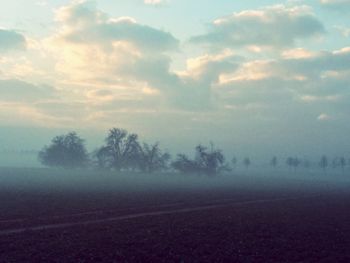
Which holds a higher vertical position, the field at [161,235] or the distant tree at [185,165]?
the distant tree at [185,165]

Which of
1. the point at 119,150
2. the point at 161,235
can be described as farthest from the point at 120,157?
the point at 161,235

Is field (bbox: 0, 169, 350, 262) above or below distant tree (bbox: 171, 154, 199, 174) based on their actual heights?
below

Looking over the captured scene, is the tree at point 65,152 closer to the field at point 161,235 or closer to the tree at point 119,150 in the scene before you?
the tree at point 119,150

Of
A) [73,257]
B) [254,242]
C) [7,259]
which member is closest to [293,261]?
[254,242]

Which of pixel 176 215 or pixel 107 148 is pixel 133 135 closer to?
pixel 107 148

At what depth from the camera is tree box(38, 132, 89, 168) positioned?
148 meters

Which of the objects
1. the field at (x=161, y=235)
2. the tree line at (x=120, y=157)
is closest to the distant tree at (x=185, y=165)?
the tree line at (x=120, y=157)

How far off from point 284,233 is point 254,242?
17.8 ft

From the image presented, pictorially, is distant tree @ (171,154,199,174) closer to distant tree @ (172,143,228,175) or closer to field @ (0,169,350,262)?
distant tree @ (172,143,228,175)

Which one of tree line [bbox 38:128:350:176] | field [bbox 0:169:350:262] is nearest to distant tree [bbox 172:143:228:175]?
tree line [bbox 38:128:350:176]

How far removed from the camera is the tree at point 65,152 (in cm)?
14750

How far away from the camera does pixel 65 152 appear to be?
147750 millimetres

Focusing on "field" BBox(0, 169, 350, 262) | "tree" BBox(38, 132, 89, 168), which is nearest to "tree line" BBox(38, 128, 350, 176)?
"tree" BBox(38, 132, 89, 168)

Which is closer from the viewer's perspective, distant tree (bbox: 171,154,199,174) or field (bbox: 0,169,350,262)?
→ field (bbox: 0,169,350,262)
